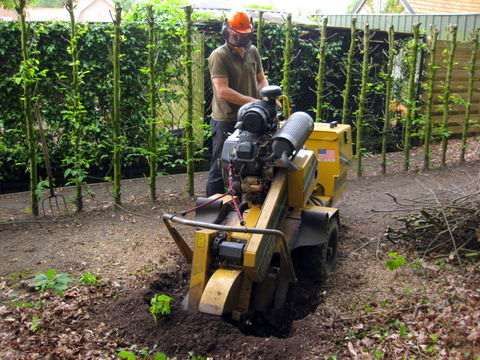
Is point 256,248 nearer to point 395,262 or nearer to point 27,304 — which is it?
point 395,262

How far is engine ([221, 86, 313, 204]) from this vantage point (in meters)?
4.33

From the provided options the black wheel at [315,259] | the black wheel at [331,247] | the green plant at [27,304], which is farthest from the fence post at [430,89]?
the green plant at [27,304]

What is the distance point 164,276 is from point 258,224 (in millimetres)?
1390

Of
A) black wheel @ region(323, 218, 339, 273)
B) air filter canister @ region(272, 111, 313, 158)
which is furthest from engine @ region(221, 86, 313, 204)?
Result: black wheel @ region(323, 218, 339, 273)

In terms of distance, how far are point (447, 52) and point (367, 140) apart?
216 cm

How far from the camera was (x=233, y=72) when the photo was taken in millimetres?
5953

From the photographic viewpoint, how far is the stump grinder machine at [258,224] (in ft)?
12.8

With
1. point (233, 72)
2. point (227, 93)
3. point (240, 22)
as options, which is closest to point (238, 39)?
point (240, 22)

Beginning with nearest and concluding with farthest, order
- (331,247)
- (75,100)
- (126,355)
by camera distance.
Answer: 1. (126,355)
2. (331,247)
3. (75,100)

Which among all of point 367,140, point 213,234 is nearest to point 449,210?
point 213,234

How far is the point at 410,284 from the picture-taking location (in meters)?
4.75

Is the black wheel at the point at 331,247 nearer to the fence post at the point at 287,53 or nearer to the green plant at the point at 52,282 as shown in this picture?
the green plant at the point at 52,282

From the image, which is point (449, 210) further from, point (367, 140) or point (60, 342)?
point (367, 140)

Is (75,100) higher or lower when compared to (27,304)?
higher
